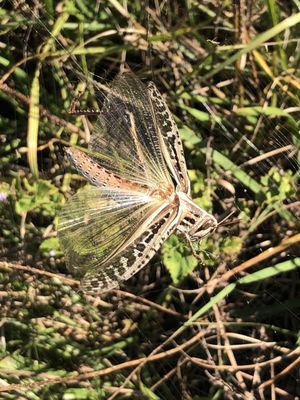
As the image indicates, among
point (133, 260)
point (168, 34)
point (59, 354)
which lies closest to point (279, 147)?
point (168, 34)

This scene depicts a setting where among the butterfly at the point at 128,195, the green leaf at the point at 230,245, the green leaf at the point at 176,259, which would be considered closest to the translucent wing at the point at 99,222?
the butterfly at the point at 128,195

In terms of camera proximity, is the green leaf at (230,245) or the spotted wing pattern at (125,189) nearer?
the spotted wing pattern at (125,189)

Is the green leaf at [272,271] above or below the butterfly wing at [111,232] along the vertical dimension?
below

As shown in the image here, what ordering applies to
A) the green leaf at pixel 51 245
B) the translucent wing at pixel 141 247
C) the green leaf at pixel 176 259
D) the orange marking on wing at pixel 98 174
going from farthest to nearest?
the green leaf at pixel 51 245
the green leaf at pixel 176 259
the orange marking on wing at pixel 98 174
the translucent wing at pixel 141 247

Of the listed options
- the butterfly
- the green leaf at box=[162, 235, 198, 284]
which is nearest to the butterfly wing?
the butterfly

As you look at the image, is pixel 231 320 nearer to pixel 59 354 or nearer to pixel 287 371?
pixel 287 371

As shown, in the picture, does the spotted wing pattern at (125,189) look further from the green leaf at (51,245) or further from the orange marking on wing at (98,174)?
the green leaf at (51,245)

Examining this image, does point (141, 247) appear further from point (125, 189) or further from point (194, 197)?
point (194, 197)
